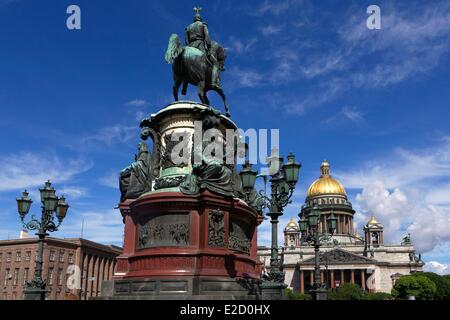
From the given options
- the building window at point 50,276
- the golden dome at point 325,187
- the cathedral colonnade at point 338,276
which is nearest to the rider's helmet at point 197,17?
the building window at point 50,276

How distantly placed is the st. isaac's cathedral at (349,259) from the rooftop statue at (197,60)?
83007 mm

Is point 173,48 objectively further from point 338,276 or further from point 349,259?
point 338,276

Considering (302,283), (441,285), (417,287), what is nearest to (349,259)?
(302,283)

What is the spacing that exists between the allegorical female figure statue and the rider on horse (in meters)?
4.23

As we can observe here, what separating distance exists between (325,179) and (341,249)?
27.4m

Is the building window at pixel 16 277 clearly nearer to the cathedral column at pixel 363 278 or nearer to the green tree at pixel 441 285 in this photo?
the cathedral column at pixel 363 278

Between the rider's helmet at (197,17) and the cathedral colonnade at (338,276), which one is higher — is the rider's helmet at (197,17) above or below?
above

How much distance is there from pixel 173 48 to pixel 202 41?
4.50 ft

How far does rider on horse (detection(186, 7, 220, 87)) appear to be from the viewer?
19.1 metres

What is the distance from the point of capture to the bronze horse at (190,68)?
1822cm

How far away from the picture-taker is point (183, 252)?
14.2 m
